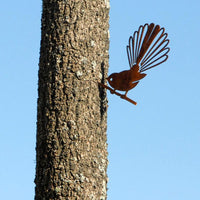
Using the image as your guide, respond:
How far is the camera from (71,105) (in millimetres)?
2889

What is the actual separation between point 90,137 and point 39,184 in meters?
0.45

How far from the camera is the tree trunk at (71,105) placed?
9.30 feet

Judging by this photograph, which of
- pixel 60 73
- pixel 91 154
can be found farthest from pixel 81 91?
pixel 91 154

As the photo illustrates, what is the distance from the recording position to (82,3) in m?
3.06

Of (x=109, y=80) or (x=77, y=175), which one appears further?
(x=109, y=80)

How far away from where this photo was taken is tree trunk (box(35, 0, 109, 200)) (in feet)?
9.30

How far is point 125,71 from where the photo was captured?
10.4 feet

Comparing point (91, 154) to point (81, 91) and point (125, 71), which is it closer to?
point (81, 91)

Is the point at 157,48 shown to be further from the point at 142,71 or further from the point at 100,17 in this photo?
the point at 100,17

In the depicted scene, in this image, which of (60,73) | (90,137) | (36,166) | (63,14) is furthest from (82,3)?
(36,166)

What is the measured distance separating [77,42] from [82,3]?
288 mm

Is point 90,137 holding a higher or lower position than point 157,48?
lower

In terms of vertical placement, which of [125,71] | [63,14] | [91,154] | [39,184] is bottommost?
[39,184]

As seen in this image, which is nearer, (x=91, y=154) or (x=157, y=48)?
(x=91, y=154)
